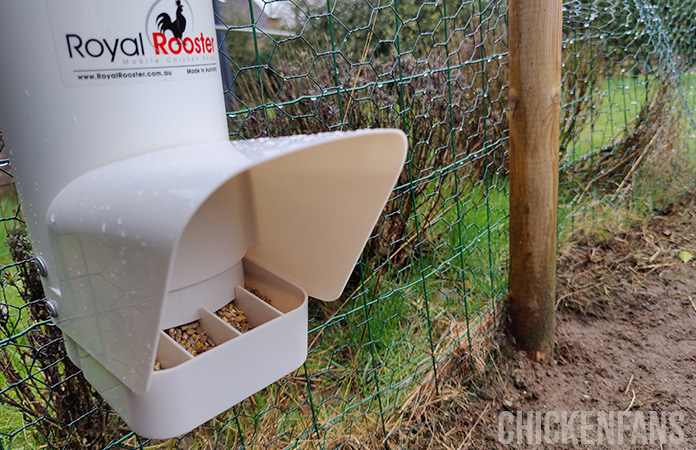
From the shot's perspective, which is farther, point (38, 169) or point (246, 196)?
point (246, 196)

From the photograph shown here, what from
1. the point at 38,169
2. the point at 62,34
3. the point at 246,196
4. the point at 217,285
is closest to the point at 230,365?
the point at 217,285

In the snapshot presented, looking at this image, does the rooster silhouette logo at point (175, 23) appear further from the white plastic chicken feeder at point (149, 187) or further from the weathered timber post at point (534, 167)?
the weathered timber post at point (534, 167)

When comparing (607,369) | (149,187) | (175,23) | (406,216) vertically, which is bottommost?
(607,369)

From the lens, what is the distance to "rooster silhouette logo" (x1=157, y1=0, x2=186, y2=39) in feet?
2.54

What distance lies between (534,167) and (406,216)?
56 centimetres

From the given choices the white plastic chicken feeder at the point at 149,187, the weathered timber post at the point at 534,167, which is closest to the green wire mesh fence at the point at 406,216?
the weathered timber post at the point at 534,167

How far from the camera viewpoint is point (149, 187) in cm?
67

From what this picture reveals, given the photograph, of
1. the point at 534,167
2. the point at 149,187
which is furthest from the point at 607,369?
the point at 149,187

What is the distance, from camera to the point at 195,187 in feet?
2.10

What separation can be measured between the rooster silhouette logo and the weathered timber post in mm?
1257

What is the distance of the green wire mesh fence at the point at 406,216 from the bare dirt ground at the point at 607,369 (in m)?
0.15

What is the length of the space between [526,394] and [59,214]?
5.74ft

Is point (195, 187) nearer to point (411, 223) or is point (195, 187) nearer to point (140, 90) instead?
point (140, 90)

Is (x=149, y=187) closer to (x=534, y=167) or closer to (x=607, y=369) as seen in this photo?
(x=534, y=167)
